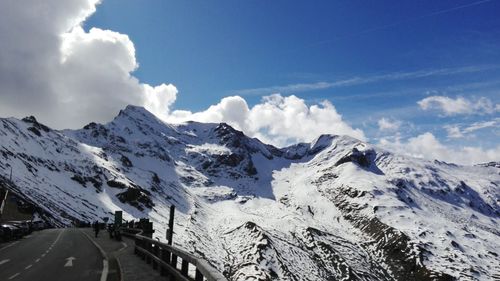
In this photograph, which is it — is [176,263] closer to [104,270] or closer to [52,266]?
[104,270]

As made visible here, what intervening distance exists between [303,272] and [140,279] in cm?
15447

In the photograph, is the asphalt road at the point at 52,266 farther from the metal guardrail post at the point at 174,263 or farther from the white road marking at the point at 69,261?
the metal guardrail post at the point at 174,263

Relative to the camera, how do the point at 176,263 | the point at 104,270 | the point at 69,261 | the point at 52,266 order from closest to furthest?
1. the point at 176,263
2. the point at 104,270
3. the point at 52,266
4. the point at 69,261

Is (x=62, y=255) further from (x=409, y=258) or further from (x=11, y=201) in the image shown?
(x=409, y=258)

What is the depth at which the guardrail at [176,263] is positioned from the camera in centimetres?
1049

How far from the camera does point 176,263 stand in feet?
53.5

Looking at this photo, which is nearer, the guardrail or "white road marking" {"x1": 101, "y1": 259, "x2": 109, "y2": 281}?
the guardrail

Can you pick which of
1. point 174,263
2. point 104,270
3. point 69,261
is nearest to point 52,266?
point 69,261

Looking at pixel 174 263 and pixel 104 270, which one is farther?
pixel 104 270

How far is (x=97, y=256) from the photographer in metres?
26.7

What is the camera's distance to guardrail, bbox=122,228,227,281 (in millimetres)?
10488

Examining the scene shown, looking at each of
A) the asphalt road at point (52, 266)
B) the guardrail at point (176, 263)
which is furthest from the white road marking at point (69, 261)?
the guardrail at point (176, 263)

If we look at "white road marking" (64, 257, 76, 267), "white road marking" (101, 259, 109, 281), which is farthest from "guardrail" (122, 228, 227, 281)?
"white road marking" (64, 257, 76, 267)

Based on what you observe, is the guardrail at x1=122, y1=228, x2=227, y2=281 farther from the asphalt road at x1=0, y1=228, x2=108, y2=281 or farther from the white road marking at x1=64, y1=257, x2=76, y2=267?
the white road marking at x1=64, y1=257, x2=76, y2=267
